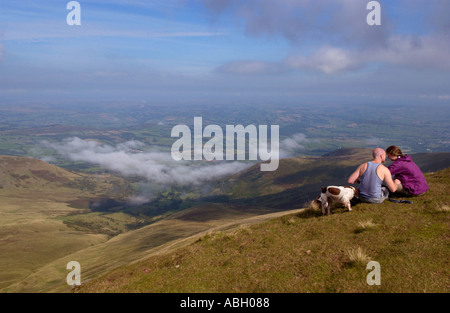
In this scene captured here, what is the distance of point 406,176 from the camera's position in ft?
58.0

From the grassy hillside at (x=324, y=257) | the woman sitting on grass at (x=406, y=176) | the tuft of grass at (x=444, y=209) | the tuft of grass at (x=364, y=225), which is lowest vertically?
the grassy hillside at (x=324, y=257)

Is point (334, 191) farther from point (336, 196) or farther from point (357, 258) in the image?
point (357, 258)

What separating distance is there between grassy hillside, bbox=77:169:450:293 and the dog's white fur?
692mm

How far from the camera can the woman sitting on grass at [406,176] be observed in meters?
17.2

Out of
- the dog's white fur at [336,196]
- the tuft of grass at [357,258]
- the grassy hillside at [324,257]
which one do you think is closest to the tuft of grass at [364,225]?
the grassy hillside at [324,257]

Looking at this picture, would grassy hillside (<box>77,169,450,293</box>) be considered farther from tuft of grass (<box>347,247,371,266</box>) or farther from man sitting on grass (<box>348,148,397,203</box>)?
man sitting on grass (<box>348,148,397,203</box>)

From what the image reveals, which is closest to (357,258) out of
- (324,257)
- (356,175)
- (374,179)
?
(324,257)

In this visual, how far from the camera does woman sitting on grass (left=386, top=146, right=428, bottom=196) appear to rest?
17234 millimetres

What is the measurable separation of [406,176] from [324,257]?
974 centimetres

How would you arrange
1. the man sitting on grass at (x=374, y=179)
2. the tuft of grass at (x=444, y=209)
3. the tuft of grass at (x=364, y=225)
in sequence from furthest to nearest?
the man sitting on grass at (x=374, y=179), the tuft of grass at (x=444, y=209), the tuft of grass at (x=364, y=225)

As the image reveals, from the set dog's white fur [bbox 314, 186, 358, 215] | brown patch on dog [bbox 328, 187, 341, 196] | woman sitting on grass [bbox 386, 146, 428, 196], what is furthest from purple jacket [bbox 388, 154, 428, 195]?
brown patch on dog [bbox 328, 187, 341, 196]

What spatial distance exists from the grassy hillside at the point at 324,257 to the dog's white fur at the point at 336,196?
0.69 metres

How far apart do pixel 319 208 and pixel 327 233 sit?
3.82m

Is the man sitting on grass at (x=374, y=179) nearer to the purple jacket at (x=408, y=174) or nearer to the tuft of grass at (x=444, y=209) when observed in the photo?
the purple jacket at (x=408, y=174)
